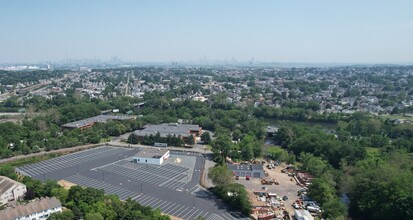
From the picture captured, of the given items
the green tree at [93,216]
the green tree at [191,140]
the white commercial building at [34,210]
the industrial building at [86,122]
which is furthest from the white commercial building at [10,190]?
the industrial building at [86,122]

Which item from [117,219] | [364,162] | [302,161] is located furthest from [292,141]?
[117,219]

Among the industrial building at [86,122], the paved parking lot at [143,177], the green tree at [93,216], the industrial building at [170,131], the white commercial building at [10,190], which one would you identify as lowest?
the paved parking lot at [143,177]

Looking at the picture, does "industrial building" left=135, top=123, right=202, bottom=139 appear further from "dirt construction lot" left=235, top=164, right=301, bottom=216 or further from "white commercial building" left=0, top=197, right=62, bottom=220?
"white commercial building" left=0, top=197, right=62, bottom=220

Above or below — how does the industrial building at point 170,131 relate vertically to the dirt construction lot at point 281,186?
above

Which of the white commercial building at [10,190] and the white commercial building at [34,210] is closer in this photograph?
the white commercial building at [34,210]

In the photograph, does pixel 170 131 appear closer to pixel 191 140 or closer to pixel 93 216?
pixel 191 140

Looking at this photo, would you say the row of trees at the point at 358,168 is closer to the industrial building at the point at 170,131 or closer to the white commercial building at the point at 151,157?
the industrial building at the point at 170,131

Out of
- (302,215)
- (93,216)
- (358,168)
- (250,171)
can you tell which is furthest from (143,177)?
(358,168)

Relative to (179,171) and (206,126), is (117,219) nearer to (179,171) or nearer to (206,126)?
(179,171)

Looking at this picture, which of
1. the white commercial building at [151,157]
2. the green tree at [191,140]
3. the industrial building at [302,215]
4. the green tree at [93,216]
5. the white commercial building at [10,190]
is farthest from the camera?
the green tree at [191,140]
